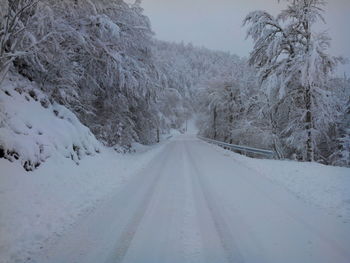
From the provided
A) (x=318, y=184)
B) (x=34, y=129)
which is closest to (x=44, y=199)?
(x=34, y=129)

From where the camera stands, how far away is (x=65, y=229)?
4.55 metres

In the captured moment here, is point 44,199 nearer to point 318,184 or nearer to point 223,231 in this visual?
point 223,231

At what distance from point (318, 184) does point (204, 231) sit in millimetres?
4585

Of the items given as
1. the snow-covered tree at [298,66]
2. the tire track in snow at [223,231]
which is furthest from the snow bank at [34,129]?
the snow-covered tree at [298,66]

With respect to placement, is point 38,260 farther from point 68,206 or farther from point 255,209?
point 255,209

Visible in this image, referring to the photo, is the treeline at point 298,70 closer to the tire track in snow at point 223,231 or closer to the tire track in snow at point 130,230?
the tire track in snow at point 223,231

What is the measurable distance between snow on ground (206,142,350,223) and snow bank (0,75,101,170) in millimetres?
6913

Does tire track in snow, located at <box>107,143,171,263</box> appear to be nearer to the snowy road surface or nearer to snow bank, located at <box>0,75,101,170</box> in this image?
the snowy road surface

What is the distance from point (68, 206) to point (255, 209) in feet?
12.8

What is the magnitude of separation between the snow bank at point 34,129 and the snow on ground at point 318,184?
6913 millimetres

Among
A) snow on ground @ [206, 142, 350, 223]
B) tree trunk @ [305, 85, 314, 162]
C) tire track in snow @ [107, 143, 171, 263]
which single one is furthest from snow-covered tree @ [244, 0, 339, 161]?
tire track in snow @ [107, 143, 171, 263]

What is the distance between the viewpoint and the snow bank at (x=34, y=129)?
23.3 feet

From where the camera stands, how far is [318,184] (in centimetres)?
739

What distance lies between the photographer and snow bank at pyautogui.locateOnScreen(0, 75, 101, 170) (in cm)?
709
